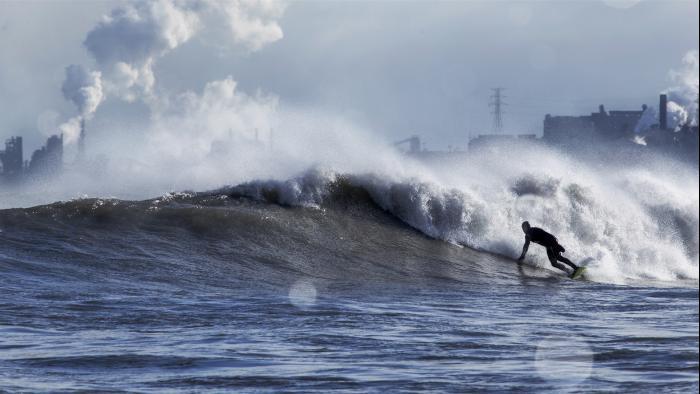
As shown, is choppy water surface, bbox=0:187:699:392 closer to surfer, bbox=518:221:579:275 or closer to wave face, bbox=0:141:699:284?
wave face, bbox=0:141:699:284

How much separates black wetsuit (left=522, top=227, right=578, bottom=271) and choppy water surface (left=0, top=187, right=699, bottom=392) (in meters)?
0.28

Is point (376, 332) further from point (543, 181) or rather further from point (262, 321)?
point (543, 181)

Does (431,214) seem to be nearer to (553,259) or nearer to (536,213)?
(536,213)

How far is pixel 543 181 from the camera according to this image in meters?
24.9

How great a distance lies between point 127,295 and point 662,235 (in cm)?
1379

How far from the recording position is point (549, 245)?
19859mm

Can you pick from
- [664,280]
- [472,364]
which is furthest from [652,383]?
[664,280]

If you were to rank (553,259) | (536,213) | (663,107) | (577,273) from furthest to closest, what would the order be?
(536,213) < (553,259) < (577,273) < (663,107)

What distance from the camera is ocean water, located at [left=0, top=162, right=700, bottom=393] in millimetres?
9211

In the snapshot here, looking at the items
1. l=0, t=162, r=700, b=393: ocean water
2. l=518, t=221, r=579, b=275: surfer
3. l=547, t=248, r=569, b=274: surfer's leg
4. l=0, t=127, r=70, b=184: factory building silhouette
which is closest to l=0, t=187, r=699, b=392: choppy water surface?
l=0, t=162, r=700, b=393: ocean water

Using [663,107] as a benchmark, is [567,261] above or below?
below

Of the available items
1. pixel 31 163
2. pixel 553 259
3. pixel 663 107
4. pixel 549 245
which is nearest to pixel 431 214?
pixel 549 245

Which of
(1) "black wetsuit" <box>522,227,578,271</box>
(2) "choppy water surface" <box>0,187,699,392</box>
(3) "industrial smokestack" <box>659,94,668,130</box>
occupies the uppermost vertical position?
(3) "industrial smokestack" <box>659,94,668,130</box>

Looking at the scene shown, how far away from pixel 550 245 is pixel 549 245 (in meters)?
0.02
